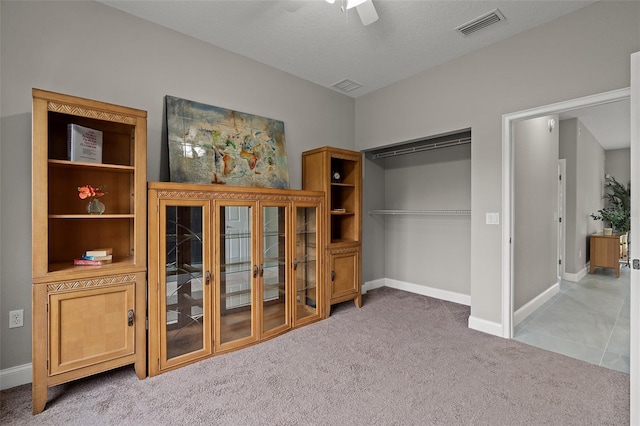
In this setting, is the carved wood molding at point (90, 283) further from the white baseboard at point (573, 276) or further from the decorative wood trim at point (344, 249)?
the white baseboard at point (573, 276)

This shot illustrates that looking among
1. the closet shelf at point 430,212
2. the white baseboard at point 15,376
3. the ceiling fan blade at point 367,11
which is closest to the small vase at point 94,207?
the white baseboard at point 15,376

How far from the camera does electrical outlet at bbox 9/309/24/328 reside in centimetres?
217

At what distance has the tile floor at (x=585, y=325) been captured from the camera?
2.68m

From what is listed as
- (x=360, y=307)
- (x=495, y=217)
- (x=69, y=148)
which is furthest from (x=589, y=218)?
(x=69, y=148)

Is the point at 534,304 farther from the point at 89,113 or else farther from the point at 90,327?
the point at 89,113

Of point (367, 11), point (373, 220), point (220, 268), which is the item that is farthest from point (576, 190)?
point (220, 268)

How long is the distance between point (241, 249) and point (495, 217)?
2520 mm

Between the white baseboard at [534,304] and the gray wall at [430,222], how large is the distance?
0.67 metres

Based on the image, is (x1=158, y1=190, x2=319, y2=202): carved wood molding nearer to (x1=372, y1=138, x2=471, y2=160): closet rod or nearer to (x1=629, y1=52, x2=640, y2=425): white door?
(x1=372, y1=138, x2=471, y2=160): closet rod

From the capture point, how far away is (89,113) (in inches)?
81.1

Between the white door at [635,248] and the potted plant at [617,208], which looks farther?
the potted plant at [617,208]

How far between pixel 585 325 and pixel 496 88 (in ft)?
8.94

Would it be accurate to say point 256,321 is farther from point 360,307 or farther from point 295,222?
point 360,307

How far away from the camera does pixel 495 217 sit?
3062mm
